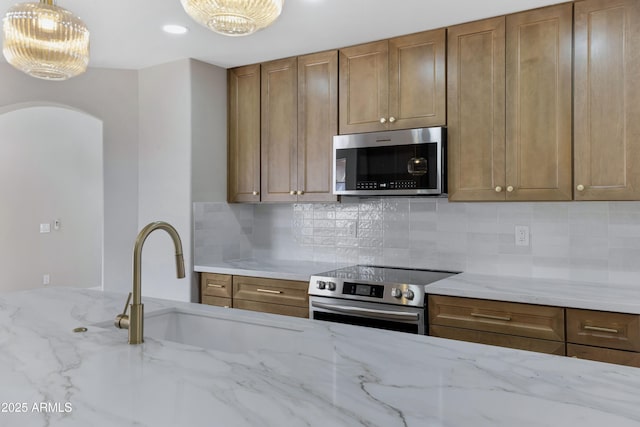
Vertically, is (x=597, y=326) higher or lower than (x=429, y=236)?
lower

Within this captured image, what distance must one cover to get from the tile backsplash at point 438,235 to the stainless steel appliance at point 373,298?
0.81 ft

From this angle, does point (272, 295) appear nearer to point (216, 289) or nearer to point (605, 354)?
point (216, 289)

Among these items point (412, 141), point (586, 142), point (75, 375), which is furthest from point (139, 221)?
point (586, 142)

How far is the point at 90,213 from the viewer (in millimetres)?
6438

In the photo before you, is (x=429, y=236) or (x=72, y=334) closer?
(x=72, y=334)

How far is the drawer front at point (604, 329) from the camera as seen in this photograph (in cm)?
209

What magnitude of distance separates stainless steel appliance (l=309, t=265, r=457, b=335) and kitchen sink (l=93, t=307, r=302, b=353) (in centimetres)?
115

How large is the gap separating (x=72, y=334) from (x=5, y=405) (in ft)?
1.80

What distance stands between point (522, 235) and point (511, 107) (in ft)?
2.54

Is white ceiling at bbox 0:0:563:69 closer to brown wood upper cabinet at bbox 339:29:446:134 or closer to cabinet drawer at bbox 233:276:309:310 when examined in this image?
brown wood upper cabinet at bbox 339:29:446:134

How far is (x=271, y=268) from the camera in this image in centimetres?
333

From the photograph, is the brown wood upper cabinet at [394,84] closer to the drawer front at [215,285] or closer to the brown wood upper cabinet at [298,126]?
the brown wood upper cabinet at [298,126]

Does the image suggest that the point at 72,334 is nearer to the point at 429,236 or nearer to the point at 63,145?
the point at 429,236

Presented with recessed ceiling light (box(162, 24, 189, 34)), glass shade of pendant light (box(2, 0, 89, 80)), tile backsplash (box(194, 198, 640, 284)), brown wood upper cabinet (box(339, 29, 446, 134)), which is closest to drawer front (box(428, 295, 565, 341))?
tile backsplash (box(194, 198, 640, 284))
